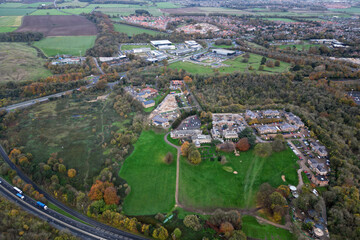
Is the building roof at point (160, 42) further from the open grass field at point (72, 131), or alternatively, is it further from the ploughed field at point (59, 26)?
the open grass field at point (72, 131)

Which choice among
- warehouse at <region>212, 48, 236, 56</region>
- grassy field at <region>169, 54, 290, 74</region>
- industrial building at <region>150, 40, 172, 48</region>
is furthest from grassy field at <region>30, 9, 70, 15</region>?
warehouse at <region>212, 48, 236, 56</region>

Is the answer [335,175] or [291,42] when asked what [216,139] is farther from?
[291,42]

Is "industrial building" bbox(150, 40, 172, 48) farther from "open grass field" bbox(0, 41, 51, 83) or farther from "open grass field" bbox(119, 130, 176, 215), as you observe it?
"open grass field" bbox(119, 130, 176, 215)

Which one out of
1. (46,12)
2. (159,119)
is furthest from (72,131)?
(46,12)

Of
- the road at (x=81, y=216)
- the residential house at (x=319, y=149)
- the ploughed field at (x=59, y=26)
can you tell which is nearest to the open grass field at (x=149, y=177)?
the road at (x=81, y=216)

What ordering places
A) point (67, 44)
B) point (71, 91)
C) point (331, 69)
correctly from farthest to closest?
point (67, 44), point (331, 69), point (71, 91)

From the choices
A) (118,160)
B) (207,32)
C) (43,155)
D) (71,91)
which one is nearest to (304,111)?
(118,160)
